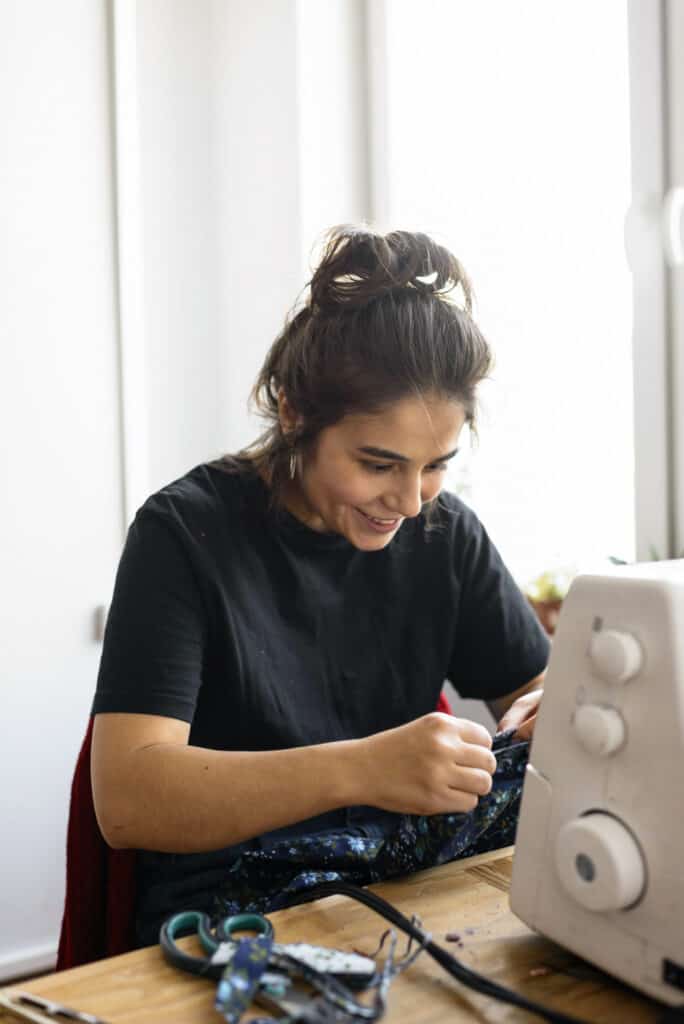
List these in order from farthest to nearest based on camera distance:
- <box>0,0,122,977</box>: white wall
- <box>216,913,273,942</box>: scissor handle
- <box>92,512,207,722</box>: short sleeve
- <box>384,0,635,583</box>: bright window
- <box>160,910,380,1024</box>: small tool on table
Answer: <box>0,0,122,977</box>: white wall
<box>384,0,635,583</box>: bright window
<box>92,512,207,722</box>: short sleeve
<box>216,913,273,942</box>: scissor handle
<box>160,910,380,1024</box>: small tool on table

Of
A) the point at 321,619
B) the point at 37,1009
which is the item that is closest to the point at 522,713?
the point at 321,619

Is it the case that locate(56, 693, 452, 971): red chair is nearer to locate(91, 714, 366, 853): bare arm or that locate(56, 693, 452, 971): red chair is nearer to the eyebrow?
locate(91, 714, 366, 853): bare arm

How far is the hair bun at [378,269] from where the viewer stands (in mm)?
1253

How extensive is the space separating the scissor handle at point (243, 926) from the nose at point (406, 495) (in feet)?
1.63

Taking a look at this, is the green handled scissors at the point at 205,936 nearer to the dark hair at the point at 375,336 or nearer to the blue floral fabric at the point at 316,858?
the blue floral fabric at the point at 316,858

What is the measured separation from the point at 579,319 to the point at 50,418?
43.9 inches

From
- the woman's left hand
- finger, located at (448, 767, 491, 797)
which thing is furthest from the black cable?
the woman's left hand

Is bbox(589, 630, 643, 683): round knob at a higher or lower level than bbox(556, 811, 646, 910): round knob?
higher

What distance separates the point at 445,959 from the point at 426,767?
0.66ft

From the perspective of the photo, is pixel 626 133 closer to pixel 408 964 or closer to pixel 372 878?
pixel 372 878

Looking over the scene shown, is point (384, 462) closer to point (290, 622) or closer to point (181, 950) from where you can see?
point (290, 622)

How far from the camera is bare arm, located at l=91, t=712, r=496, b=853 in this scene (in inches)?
38.8

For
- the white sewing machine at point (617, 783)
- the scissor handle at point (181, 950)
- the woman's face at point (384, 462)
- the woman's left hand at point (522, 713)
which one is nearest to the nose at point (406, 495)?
the woman's face at point (384, 462)

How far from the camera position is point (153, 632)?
114 cm
